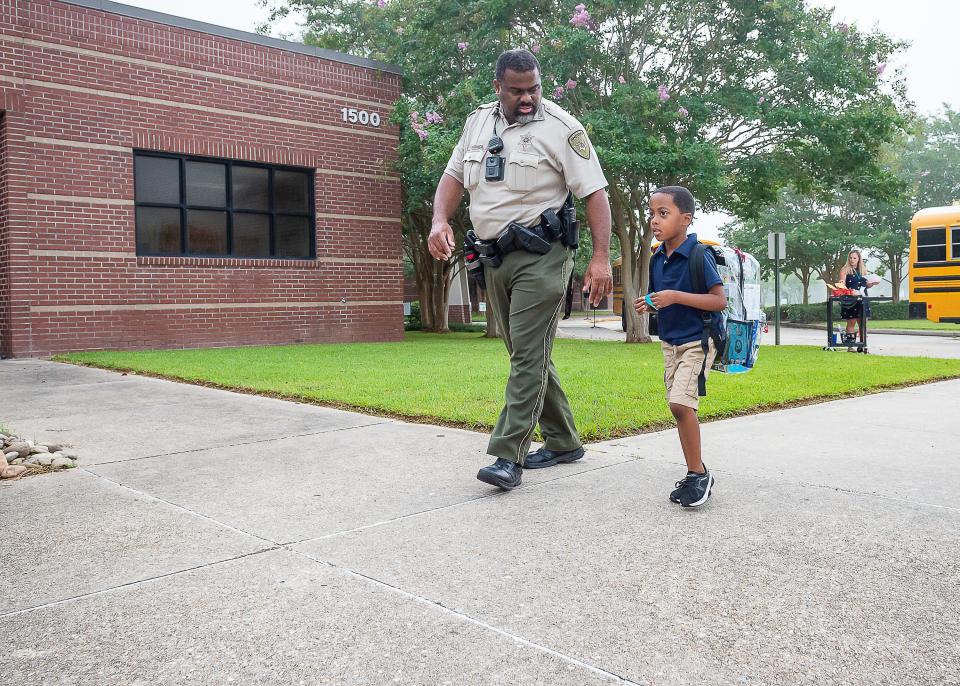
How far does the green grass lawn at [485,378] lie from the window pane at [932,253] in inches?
347

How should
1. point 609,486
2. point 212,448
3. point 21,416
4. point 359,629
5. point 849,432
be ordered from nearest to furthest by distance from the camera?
point 359,629 < point 609,486 < point 212,448 < point 849,432 < point 21,416

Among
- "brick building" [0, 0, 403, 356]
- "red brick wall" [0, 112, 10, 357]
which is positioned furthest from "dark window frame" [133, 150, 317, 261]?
"red brick wall" [0, 112, 10, 357]

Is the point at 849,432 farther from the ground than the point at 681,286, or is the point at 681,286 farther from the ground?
the point at 681,286

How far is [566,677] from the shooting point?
86.2 inches

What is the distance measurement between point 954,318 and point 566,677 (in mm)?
21261

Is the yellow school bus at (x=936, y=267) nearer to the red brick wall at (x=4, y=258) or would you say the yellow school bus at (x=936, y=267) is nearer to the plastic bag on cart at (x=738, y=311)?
the plastic bag on cart at (x=738, y=311)

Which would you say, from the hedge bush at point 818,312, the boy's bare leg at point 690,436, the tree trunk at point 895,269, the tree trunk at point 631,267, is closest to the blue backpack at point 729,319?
the boy's bare leg at point 690,436

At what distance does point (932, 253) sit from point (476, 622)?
2120 centimetres

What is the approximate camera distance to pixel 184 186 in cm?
1405

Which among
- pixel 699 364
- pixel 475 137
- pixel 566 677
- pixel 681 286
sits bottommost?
pixel 566 677

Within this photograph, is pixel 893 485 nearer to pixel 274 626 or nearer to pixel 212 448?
pixel 274 626

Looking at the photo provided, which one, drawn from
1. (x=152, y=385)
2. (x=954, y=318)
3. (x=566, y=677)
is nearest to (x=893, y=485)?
(x=566, y=677)

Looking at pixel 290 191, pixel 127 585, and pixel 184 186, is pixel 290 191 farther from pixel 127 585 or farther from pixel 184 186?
pixel 127 585

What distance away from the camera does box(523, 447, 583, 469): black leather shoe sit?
4613 mm
